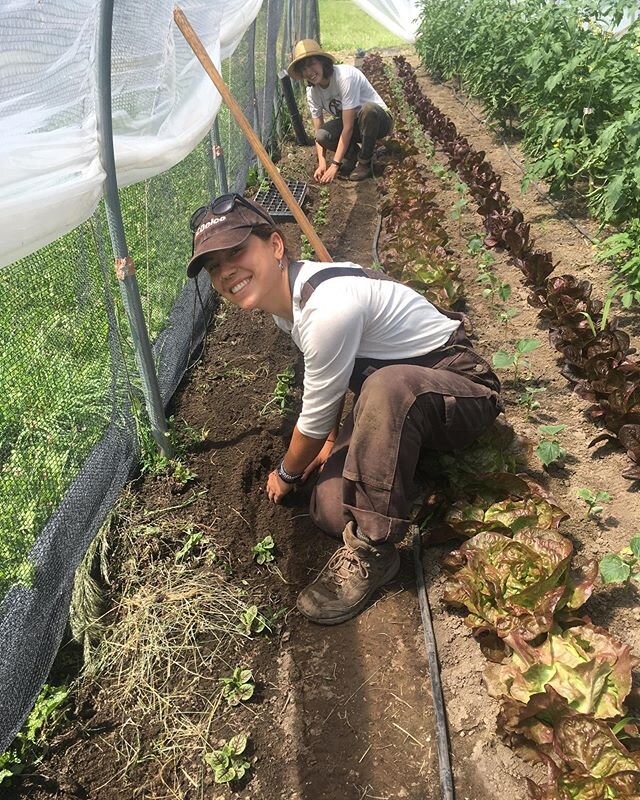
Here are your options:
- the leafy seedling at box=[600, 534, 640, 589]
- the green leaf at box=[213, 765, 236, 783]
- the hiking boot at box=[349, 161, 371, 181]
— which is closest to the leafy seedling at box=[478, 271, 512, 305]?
the leafy seedling at box=[600, 534, 640, 589]

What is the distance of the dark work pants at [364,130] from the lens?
6.49m

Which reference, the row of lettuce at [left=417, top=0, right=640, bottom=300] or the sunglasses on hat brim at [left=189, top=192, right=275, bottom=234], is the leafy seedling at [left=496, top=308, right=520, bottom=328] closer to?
the row of lettuce at [left=417, top=0, right=640, bottom=300]

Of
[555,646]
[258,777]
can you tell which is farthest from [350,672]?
[555,646]

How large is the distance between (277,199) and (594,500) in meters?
4.24

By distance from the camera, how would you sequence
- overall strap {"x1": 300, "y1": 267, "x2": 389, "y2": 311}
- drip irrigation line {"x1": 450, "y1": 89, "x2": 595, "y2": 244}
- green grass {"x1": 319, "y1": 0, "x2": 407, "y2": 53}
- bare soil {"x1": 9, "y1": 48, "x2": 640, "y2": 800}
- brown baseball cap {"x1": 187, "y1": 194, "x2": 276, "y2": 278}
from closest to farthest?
1. bare soil {"x1": 9, "y1": 48, "x2": 640, "y2": 800}
2. brown baseball cap {"x1": 187, "y1": 194, "x2": 276, "y2": 278}
3. overall strap {"x1": 300, "y1": 267, "x2": 389, "y2": 311}
4. drip irrigation line {"x1": 450, "y1": 89, "x2": 595, "y2": 244}
5. green grass {"x1": 319, "y1": 0, "x2": 407, "y2": 53}

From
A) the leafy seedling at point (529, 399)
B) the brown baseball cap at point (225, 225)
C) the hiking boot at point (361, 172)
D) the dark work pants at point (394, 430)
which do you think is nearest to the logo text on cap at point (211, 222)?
the brown baseball cap at point (225, 225)

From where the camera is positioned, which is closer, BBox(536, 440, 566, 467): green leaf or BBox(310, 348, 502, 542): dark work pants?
BBox(310, 348, 502, 542): dark work pants

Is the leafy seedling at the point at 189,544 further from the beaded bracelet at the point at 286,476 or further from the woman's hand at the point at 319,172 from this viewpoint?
the woman's hand at the point at 319,172

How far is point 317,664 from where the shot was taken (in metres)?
2.11

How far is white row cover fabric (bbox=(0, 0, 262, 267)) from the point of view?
171cm

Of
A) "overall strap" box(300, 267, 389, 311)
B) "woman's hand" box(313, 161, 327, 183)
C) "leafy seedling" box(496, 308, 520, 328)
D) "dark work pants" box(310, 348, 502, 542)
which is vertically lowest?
"leafy seedling" box(496, 308, 520, 328)

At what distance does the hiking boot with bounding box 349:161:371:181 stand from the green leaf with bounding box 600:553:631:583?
5.43m

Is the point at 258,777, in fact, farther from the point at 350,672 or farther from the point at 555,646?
the point at 555,646

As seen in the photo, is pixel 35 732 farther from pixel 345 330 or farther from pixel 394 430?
pixel 345 330
